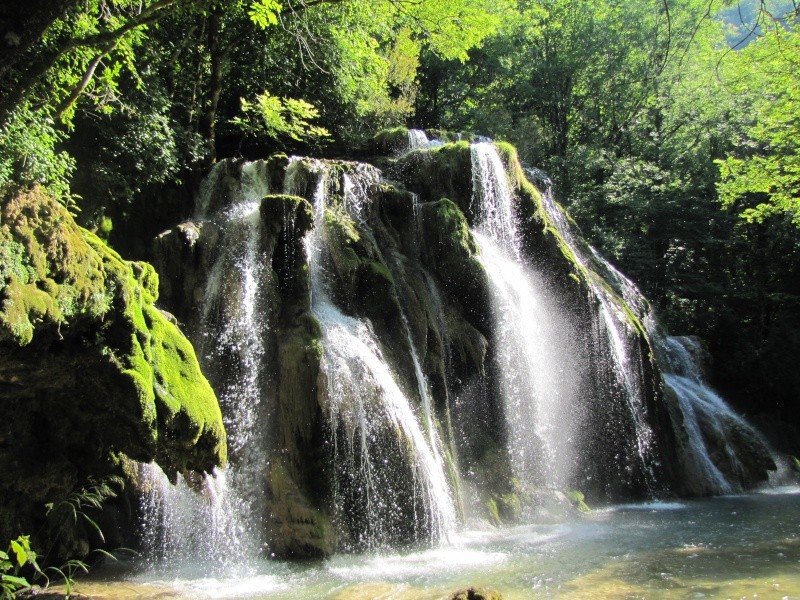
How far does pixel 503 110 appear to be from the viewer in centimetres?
2653

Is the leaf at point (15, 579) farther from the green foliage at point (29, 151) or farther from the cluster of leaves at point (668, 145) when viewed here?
the cluster of leaves at point (668, 145)

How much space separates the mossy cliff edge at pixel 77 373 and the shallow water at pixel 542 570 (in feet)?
4.49

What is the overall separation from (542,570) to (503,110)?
75.0ft

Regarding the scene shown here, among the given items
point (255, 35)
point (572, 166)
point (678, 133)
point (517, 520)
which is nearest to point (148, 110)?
point (255, 35)

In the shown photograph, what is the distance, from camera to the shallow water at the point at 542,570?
20.9 ft

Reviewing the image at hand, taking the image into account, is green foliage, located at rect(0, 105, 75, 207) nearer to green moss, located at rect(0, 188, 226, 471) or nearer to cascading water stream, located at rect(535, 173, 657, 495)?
green moss, located at rect(0, 188, 226, 471)

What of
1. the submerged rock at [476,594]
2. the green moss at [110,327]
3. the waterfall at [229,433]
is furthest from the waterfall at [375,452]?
the submerged rock at [476,594]

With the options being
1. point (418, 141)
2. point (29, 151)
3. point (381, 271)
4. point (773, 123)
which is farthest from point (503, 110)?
point (29, 151)

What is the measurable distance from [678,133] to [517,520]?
869 inches

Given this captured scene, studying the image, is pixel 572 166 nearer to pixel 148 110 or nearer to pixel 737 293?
pixel 737 293

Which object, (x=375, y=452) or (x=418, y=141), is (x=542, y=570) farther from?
(x=418, y=141)

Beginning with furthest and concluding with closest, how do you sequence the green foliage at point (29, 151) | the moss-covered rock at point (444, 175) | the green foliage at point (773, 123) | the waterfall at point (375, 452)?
the moss-covered rock at point (444, 175) → the green foliage at point (773, 123) → the waterfall at point (375, 452) → the green foliage at point (29, 151)

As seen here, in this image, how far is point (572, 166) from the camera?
26.6 meters

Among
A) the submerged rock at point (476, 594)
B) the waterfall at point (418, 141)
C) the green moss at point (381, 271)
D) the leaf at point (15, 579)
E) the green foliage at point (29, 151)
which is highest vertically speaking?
the waterfall at point (418, 141)
